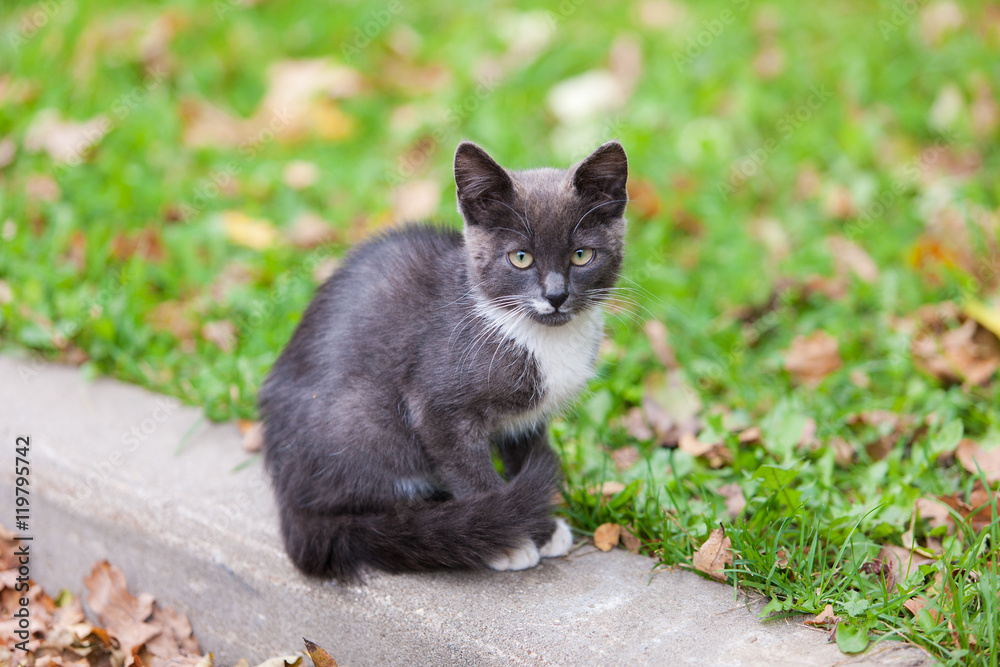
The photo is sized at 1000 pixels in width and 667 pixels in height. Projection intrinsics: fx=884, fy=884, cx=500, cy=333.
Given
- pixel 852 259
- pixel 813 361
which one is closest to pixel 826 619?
pixel 813 361

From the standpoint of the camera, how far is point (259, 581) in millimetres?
2826

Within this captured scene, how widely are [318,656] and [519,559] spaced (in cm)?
66

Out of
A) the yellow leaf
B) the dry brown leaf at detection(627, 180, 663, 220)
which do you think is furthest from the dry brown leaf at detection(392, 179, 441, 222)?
the yellow leaf

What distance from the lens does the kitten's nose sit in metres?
2.61

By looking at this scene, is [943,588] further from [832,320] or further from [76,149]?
[76,149]

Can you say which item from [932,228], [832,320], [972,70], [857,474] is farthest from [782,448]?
[972,70]

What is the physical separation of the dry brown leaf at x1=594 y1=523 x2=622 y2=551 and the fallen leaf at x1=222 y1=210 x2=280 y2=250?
2.57 m

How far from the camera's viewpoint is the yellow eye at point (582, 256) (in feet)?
8.83

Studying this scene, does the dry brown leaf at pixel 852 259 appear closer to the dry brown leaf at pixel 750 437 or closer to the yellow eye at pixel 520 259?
the dry brown leaf at pixel 750 437

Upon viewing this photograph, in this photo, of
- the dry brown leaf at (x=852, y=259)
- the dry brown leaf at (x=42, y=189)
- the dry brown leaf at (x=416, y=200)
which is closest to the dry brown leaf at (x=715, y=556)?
the dry brown leaf at (x=852, y=259)

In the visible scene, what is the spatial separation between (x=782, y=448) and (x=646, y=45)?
3863 mm

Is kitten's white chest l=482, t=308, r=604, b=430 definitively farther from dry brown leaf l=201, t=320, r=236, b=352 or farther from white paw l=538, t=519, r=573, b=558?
dry brown leaf l=201, t=320, r=236, b=352

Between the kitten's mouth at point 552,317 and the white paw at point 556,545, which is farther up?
the kitten's mouth at point 552,317

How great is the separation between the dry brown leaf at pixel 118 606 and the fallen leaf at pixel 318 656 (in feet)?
2.29
